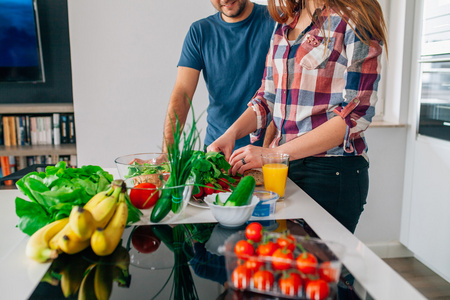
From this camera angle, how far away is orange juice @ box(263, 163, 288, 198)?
1.21 m

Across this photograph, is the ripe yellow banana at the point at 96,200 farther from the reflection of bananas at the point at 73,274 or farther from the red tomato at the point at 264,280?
the red tomato at the point at 264,280

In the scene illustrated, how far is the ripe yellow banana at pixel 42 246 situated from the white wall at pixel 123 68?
2.31 metres

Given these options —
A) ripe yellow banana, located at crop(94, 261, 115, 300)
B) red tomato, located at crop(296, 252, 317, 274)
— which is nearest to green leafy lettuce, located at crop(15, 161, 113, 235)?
ripe yellow banana, located at crop(94, 261, 115, 300)

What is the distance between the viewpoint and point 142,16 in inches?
119

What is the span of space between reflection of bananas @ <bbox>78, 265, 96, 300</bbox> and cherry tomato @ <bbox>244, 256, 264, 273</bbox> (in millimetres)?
269

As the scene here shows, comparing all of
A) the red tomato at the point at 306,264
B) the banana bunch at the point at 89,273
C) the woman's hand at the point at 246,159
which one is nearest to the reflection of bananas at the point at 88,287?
the banana bunch at the point at 89,273

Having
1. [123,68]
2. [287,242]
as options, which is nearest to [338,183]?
[287,242]

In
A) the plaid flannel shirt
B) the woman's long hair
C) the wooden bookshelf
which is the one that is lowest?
the wooden bookshelf

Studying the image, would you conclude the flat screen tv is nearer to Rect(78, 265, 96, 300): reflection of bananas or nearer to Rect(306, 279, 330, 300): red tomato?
Rect(78, 265, 96, 300): reflection of bananas

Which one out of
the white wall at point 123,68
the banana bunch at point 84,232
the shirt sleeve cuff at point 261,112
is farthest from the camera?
the white wall at point 123,68

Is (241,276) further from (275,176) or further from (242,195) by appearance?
(275,176)

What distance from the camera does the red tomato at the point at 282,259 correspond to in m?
0.61

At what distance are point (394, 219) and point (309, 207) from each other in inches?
82.5

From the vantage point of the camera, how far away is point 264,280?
0.63m
